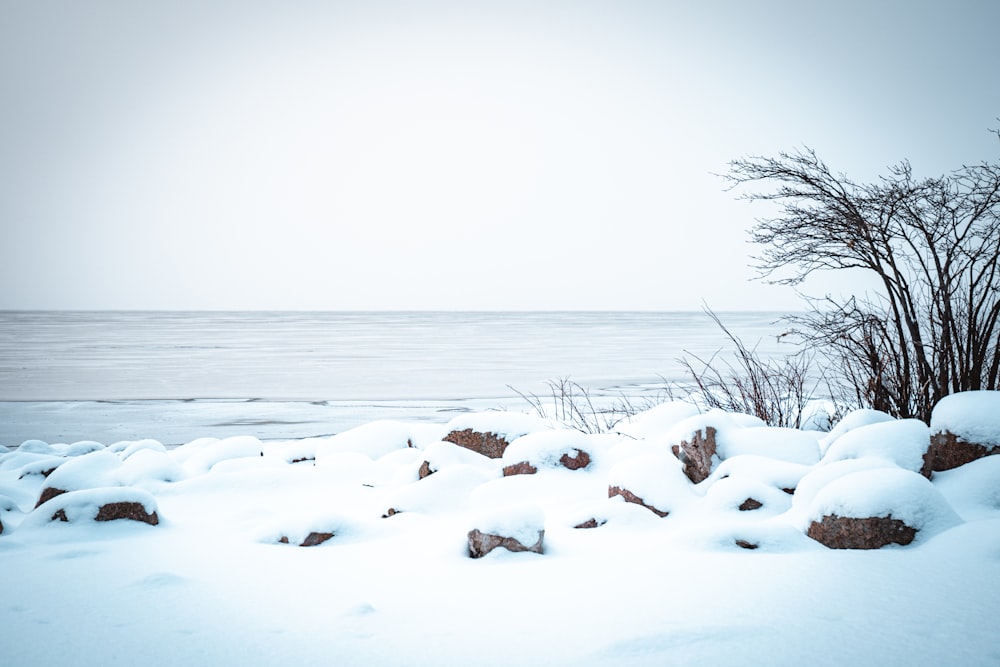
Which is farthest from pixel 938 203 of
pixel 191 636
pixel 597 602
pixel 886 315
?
pixel 191 636

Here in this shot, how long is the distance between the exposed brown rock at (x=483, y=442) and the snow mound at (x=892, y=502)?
99.8 inches

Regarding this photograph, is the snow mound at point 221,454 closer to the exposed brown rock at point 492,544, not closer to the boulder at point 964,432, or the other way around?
the exposed brown rock at point 492,544

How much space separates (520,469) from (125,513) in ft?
6.89

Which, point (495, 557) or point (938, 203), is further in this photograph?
point (938, 203)

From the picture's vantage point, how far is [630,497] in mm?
3340

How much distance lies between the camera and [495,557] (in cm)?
259

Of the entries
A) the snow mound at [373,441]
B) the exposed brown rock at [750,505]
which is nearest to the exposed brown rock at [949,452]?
the exposed brown rock at [750,505]

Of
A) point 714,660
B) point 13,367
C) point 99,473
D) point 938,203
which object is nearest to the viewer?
point 714,660

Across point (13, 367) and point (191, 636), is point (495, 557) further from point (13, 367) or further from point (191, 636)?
point (13, 367)

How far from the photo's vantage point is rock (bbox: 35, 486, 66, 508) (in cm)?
343

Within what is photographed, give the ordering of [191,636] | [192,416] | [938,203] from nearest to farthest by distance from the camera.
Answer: [191,636]
[938,203]
[192,416]

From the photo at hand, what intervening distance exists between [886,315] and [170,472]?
5196mm

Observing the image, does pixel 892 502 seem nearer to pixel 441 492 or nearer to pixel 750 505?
pixel 750 505

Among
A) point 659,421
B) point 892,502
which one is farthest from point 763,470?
point 659,421
